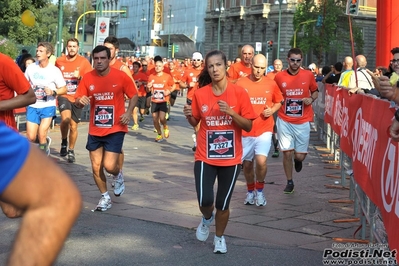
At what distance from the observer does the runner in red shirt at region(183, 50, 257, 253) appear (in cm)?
672

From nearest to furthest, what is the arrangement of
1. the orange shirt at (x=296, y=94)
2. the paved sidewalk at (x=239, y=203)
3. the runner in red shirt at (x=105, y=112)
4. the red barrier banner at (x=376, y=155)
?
the red barrier banner at (x=376, y=155) < the paved sidewalk at (x=239, y=203) < the runner in red shirt at (x=105, y=112) < the orange shirt at (x=296, y=94)

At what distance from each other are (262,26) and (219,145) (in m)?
81.3

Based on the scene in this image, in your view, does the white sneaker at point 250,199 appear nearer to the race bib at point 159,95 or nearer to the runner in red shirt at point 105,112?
the runner in red shirt at point 105,112

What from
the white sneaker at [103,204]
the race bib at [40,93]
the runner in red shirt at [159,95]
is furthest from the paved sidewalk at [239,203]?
the runner in red shirt at [159,95]

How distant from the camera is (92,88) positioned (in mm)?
9070

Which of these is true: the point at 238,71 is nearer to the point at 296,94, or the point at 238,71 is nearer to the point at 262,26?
the point at 296,94

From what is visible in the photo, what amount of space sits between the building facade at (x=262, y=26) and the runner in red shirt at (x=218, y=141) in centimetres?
6648

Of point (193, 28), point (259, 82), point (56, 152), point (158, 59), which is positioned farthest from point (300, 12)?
point (259, 82)

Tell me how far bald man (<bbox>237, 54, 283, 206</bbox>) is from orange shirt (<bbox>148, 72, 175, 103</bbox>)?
353 inches

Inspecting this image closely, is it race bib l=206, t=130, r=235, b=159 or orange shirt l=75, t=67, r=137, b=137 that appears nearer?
race bib l=206, t=130, r=235, b=159

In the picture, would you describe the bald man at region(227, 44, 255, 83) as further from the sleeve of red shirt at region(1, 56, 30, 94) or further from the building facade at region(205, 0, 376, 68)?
the building facade at region(205, 0, 376, 68)

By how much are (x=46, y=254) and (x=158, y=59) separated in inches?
733

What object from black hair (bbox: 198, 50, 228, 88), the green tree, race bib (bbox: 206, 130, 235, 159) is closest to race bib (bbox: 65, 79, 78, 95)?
black hair (bbox: 198, 50, 228, 88)

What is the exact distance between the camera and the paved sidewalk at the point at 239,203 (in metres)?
7.61
